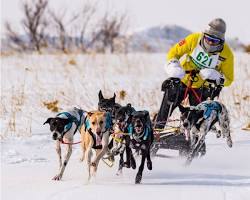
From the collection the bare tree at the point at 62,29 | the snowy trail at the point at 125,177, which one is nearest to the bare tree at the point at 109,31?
the bare tree at the point at 62,29

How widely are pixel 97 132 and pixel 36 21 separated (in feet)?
50.6

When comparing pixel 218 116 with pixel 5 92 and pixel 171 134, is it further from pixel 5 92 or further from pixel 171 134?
pixel 5 92

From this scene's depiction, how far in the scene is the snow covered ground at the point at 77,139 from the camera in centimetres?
496

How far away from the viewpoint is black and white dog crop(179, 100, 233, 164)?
5.88 metres

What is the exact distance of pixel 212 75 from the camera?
648cm

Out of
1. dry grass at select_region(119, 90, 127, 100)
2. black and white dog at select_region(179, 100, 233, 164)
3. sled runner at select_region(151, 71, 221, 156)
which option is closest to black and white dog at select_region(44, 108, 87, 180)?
black and white dog at select_region(179, 100, 233, 164)

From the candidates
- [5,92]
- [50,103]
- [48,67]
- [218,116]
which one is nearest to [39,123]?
[50,103]

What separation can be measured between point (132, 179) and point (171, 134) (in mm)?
1032

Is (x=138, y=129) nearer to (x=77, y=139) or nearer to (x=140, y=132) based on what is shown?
(x=140, y=132)

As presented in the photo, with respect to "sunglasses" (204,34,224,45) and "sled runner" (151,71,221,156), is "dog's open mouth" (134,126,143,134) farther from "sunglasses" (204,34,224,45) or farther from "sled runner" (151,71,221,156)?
"sunglasses" (204,34,224,45)

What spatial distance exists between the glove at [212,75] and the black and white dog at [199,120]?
15.8 inches

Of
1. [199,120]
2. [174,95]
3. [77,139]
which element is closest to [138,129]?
[199,120]

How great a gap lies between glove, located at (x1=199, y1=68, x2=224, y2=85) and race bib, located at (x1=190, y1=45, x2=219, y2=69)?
0.51ft

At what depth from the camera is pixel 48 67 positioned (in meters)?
13.4
